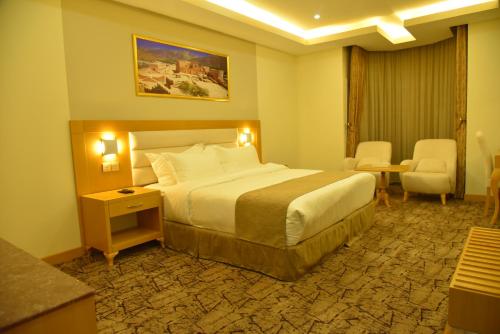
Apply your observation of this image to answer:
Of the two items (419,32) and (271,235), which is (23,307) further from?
(419,32)

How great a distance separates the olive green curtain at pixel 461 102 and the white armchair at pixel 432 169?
13 centimetres

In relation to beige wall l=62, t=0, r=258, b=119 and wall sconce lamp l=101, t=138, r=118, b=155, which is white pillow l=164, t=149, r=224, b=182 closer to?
wall sconce lamp l=101, t=138, r=118, b=155

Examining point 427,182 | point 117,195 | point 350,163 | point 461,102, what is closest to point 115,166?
point 117,195

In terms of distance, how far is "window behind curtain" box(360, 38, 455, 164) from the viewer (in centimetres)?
591

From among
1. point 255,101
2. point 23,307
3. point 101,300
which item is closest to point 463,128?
point 255,101

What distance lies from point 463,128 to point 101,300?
208 inches

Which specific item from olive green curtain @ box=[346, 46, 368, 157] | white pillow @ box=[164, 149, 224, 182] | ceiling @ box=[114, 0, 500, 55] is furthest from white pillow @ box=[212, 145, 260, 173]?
olive green curtain @ box=[346, 46, 368, 157]

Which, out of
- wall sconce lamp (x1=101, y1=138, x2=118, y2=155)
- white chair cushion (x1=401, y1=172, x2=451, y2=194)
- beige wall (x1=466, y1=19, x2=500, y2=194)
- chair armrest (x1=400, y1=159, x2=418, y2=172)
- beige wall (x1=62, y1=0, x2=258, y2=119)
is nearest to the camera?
beige wall (x1=62, y1=0, x2=258, y2=119)

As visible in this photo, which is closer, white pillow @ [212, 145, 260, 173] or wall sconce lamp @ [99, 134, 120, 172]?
wall sconce lamp @ [99, 134, 120, 172]

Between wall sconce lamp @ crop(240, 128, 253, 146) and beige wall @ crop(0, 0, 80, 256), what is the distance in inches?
102

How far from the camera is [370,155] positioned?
6.07 meters

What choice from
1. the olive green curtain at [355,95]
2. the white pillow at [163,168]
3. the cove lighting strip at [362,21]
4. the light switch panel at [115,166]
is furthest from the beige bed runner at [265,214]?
A: the olive green curtain at [355,95]

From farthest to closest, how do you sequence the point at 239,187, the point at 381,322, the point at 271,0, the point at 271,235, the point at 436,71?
the point at 436,71
the point at 271,0
the point at 239,187
the point at 271,235
the point at 381,322

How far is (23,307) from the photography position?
775 mm
